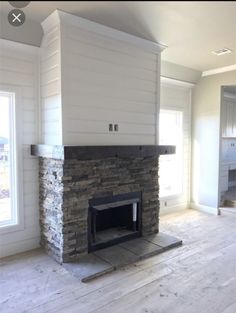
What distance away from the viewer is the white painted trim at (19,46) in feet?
9.82

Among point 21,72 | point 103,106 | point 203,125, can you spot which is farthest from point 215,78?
point 21,72

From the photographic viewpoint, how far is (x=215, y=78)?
16.2ft

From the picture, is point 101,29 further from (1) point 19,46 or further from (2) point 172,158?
(2) point 172,158

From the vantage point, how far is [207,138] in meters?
5.11

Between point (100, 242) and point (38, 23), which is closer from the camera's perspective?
point (38, 23)

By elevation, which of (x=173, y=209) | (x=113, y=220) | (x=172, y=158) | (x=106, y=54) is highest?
(x=106, y=54)

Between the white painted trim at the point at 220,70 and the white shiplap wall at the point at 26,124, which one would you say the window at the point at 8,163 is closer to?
the white shiplap wall at the point at 26,124

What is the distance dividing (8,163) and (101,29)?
78.0 inches

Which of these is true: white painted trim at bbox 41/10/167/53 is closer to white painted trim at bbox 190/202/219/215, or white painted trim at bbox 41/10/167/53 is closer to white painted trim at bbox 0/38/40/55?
white painted trim at bbox 0/38/40/55

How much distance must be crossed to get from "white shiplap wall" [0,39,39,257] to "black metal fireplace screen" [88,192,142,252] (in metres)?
0.78

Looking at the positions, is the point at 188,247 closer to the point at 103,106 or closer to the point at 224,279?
the point at 224,279

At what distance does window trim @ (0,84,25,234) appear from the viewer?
3172 mm

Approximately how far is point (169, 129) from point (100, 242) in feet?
8.92

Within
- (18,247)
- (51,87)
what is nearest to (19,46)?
(51,87)
